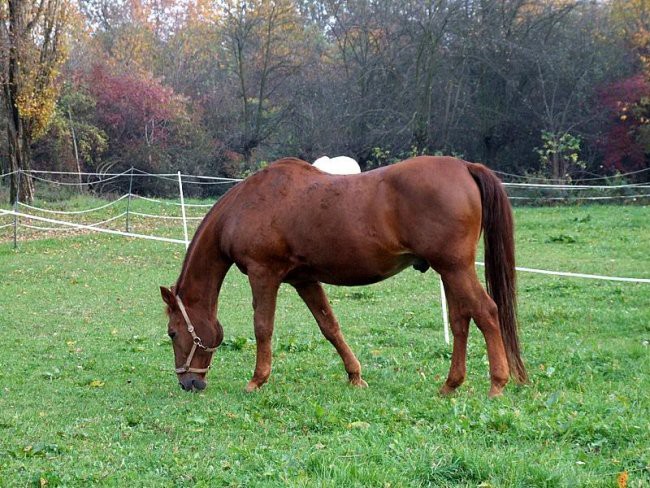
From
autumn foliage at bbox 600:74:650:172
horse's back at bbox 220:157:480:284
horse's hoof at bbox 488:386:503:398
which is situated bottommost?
horse's hoof at bbox 488:386:503:398

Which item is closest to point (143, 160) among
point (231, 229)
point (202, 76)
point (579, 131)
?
point (202, 76)

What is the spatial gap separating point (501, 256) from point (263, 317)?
187cm

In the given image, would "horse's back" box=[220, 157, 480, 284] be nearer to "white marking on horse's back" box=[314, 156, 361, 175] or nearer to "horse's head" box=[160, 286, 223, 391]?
"horse's head" box=[160, 286, 223, 391]

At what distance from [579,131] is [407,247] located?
25.2 m

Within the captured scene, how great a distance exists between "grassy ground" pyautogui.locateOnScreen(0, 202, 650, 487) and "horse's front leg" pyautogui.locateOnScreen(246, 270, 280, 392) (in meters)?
0.19

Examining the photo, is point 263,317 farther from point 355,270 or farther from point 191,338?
point 355,270

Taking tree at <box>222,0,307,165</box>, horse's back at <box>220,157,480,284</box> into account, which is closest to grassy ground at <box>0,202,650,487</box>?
horse's back at <box>220,157,480,284</box>

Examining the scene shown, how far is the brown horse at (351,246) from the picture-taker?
544cm

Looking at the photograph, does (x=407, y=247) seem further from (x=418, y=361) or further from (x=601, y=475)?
(x=601, y=475)

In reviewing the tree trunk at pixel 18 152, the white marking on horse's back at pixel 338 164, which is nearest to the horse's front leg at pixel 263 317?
the white marking on horse's back at pixel 338 164

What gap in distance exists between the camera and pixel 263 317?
6078 millimetres

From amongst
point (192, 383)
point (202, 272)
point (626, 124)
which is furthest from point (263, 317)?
point (626, 124)

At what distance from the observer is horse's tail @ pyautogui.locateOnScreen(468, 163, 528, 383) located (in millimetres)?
5531

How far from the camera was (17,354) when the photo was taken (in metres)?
7.82
